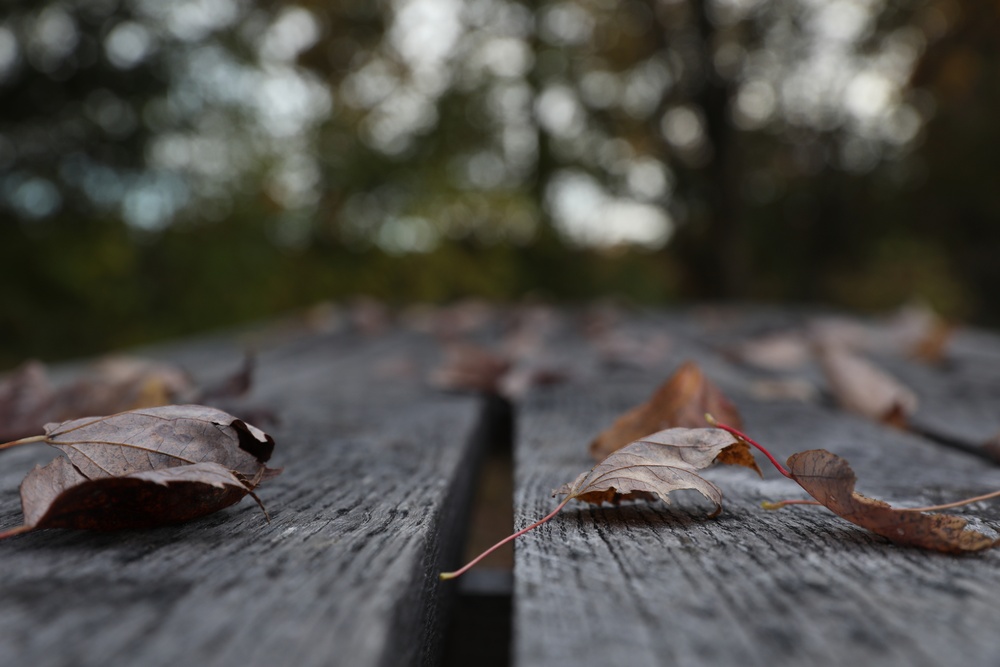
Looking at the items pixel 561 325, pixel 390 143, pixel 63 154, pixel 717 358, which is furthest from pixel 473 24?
pixel 717 358

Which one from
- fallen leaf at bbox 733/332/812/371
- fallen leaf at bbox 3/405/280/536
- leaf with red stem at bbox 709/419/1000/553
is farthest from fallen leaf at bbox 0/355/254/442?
fallen leaf at bbox 733/332/812/371

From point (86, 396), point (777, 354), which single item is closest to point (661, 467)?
point (86, 396)

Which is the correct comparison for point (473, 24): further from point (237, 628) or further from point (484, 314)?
point (237, 628)

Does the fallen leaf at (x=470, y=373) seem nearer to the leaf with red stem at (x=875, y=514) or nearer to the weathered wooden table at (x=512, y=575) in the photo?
the weathered wooden table at (x=512, y=575)

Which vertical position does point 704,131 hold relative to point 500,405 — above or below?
above

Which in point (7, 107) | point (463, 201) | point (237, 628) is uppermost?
point (7, 107)

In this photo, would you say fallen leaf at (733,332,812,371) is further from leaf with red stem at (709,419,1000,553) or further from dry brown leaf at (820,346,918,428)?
leaf with red stem at (709,419,1000,553)

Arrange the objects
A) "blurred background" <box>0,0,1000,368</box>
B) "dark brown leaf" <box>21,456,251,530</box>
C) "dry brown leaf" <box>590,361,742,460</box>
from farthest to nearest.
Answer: "blurred background" <box>0,0,1000,368</box> < "dry brown leaf" <box>590,361,742,460</box> < "dark brown leaf" <box>21,456,251,530</box>
